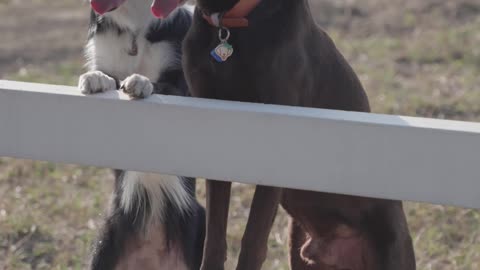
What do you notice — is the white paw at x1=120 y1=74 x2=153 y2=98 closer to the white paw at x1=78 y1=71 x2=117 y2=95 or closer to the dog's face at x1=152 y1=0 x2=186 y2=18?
the white paw at x1=78 y1=71 x2=117 y2=95

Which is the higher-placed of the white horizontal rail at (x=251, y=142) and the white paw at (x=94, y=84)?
the white paw at (x=94, y=84)

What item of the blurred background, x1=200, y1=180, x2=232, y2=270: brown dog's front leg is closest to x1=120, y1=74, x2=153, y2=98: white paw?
x1=200, y1=180, x2=232, y2=270: brown dog's front leg

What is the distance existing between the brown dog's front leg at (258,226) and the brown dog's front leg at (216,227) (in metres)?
0.08

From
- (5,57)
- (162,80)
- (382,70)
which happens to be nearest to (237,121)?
(162,80)

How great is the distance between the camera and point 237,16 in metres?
3.06

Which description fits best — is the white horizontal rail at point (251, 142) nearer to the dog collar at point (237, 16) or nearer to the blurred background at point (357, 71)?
the dog collar at point (237, 16)

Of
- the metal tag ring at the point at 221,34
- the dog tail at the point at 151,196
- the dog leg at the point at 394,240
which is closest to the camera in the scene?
the metal tag ring at the point at 221,34

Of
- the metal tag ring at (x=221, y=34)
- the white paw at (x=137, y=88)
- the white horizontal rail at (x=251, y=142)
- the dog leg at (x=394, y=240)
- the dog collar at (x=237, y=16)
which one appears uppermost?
the dog collar at (x=237, y=16)

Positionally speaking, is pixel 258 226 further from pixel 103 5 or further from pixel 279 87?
pixel 103 5

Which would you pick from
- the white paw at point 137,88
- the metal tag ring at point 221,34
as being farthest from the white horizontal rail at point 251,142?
the metal tag ring at point 221,34

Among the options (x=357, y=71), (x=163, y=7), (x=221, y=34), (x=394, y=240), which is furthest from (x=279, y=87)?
(x=357, y=71)

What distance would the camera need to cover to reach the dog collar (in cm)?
304

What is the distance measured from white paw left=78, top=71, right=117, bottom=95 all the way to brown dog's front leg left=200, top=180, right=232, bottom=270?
1.61ft

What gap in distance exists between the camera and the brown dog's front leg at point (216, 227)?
3084 millimetres
